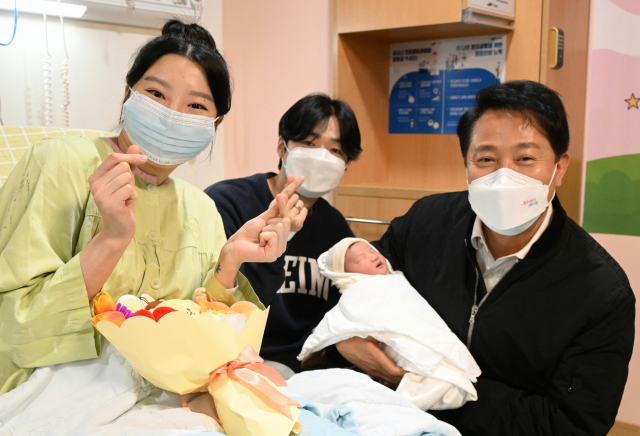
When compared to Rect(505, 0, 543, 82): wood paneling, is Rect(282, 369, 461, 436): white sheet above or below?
below

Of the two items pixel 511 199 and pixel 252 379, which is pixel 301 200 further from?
pixel 252 379

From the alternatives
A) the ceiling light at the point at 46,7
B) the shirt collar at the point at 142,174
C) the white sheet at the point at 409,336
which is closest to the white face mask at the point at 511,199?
the white sheet at the point at 409,336

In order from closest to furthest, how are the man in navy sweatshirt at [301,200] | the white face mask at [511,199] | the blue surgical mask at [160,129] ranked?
the blue surgical mask at [160,129]
the white face mask at [511,199]
the man in navy sweatshirt at [301,200]

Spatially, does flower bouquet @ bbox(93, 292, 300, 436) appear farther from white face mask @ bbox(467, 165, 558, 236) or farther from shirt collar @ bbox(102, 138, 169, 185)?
white face mask @ bbox(467, 165, 558, 236)

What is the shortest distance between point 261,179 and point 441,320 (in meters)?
0.84

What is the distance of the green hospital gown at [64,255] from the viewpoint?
3.28 feet

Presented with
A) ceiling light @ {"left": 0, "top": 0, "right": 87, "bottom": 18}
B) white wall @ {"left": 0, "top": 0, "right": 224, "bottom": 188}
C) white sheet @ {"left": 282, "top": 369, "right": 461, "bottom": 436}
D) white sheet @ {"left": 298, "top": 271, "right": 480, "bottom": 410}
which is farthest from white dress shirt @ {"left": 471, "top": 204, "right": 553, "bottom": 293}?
ceiling light @ {"left": 0, "top": 0, "right": 87, "bottom": 18}

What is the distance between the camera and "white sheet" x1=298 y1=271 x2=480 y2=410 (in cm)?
143

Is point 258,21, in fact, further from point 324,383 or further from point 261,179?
A: point 324,383

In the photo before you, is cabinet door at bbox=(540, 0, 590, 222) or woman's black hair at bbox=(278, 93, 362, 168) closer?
woman's black hair at bbox=(278, 93, 362, 168)

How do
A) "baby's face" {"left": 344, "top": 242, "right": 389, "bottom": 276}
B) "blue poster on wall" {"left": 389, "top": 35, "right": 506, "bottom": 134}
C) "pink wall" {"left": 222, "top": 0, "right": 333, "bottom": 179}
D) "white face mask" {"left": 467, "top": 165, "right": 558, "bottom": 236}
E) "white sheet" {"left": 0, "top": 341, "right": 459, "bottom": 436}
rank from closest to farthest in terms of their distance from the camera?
"white sheet" {"left": 0, "top": 341, "right": 459, "bottom": 436} < "white face mask" {"left": 467, "top": 165, "right": 558, "bottom": 236} < "baby's face" {"left": 344, "top": 242, "right": 389, "bottom": 276} < "blue poster on wall" {"left": 389, "top": 35, "right": 506, "bottom": 134} < "pink wall" {"left": 222, "top": 0, "right": 333, "bottom": 179}

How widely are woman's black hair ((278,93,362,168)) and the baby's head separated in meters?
0.38

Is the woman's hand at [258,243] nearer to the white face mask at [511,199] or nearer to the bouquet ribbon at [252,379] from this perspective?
the bouquet ribbon at [252,379]

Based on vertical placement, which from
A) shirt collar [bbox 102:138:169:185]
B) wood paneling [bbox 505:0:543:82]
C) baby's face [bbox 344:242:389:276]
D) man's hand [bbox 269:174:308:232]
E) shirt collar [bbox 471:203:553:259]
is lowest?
baby's face [bbox 344:242:389:276]
